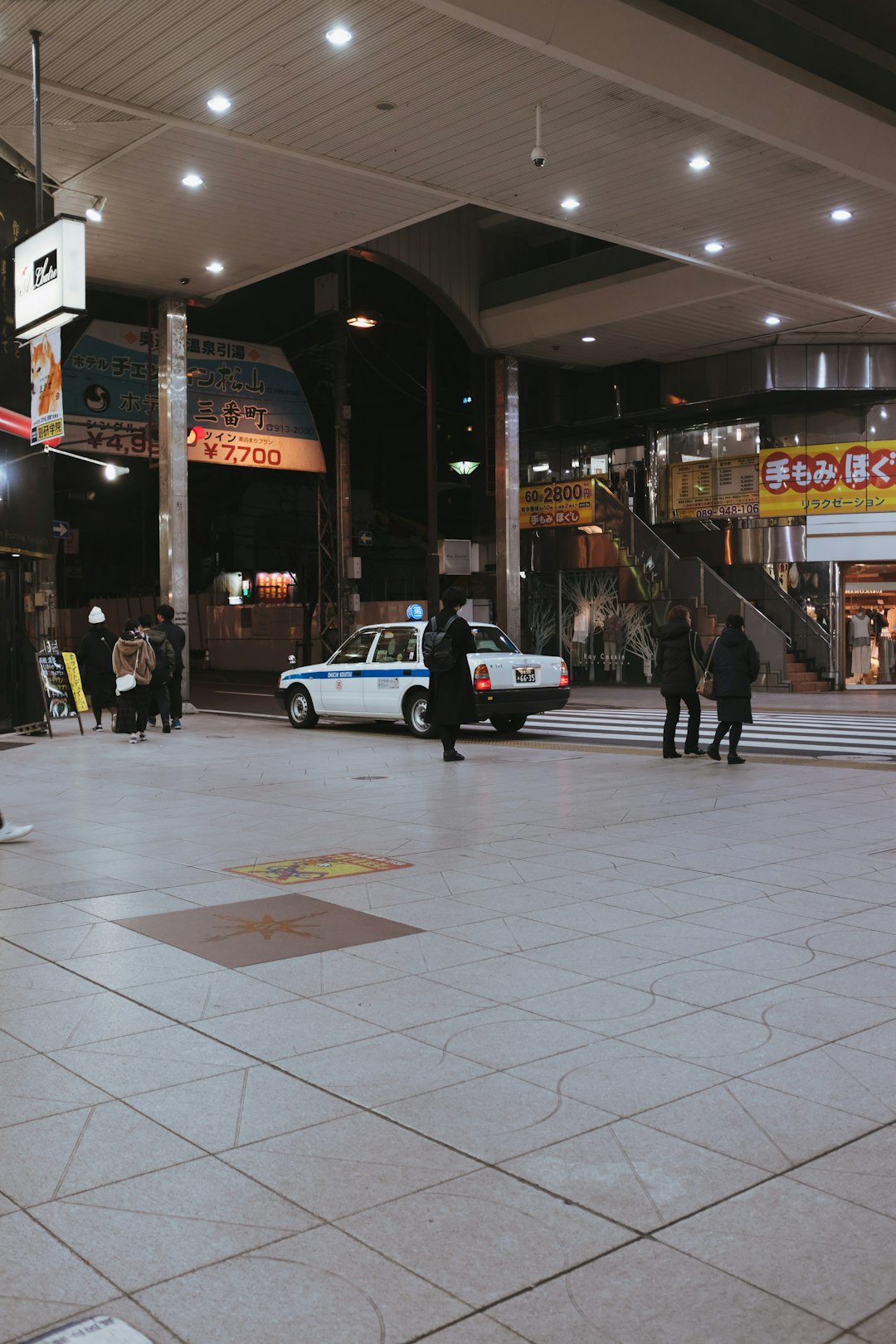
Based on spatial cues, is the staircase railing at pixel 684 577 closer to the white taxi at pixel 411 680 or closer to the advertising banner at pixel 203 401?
the advertising banner at pixel 203 401

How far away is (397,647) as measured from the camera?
55.0ft

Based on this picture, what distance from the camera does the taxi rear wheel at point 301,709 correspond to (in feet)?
60.2

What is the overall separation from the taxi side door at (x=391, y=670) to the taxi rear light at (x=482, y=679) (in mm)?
1039

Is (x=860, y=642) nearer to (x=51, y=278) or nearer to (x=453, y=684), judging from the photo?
(x=453, y=684)

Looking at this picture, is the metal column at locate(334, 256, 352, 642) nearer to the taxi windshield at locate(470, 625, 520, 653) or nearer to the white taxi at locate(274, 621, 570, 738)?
the white taxi at locate(274, 621, 570, 738)

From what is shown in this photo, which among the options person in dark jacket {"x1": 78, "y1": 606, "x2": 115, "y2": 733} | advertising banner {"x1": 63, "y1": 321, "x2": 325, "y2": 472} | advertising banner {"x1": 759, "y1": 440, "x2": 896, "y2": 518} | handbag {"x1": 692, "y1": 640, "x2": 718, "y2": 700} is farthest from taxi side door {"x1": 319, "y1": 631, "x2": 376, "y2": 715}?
advertising banner {"x1": 759, "y1": 440, "x2": 896, "y2": 518}

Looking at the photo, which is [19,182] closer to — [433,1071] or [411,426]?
[433,1071]

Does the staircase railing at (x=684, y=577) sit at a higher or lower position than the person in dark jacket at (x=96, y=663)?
higher

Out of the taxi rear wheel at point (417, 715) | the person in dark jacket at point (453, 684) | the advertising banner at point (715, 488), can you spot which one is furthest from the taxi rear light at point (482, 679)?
the advertising banner at point (715, 488)

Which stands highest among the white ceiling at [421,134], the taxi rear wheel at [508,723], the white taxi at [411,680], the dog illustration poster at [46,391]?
the white ceiling at [421,134]

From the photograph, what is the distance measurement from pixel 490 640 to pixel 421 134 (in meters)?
6.59

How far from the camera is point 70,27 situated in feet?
42.1

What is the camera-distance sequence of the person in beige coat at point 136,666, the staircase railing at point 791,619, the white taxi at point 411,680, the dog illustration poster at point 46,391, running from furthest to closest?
the staircase railing at point 791,619 < the white taxi at point 411,680 < the person in beige coat at point 136,666 < the dog illustration poster at point 46,391

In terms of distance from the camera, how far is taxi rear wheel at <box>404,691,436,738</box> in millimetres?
16359
